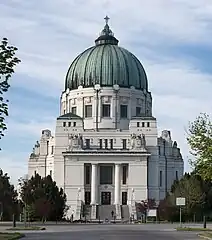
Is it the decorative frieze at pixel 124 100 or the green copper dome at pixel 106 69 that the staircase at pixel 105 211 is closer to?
the decorative frieze at pixel 124 100

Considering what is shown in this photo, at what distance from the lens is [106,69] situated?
132000 millimetres

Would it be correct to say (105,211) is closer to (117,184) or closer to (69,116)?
(117,184)

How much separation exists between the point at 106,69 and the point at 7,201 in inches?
1686

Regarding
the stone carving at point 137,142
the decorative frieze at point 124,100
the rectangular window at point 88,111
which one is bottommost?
the stone carving at point 137,142

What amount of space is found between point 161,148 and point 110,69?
17.9 meters

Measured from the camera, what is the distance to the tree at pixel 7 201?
95.9 metres

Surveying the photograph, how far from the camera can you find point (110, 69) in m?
132

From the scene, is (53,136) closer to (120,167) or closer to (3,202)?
(120,167)

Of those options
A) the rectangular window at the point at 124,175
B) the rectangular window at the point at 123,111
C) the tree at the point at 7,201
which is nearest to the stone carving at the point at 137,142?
the rectangular window at the point at 124,175

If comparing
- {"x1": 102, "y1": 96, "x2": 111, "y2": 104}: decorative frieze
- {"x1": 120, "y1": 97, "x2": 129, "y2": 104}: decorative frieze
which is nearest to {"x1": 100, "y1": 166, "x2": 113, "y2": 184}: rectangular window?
{"x1": 102, "y1": 96, "x2": 111, "y2": 104}: decorative frieze

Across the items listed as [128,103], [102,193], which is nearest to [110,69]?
[128,103]

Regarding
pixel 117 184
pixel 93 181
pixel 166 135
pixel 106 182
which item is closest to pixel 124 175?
pixel 117 184

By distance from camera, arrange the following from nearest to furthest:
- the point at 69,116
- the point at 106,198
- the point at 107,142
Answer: the point at 106,198 → the point at 107,142 → the point at 69,116

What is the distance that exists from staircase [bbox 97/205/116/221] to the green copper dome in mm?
25143
